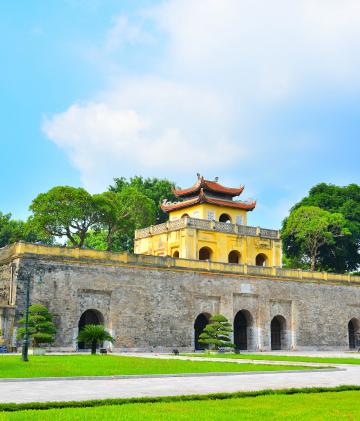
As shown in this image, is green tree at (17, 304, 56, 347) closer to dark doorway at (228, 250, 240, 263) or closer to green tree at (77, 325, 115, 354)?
green tree at (77, 325, 115, 354)

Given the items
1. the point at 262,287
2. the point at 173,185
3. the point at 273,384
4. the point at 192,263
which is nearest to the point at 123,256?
the point at 192,263

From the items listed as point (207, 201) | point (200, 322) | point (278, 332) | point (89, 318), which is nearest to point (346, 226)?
point (278, 332)

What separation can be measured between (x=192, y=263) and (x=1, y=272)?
11.6 m

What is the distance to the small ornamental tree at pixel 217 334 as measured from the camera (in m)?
32.7

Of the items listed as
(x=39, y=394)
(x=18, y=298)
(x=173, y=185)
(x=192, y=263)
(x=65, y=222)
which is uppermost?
(x=173, y=185)

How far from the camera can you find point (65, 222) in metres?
45.1

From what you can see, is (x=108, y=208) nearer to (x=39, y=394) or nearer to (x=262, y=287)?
(x=262, y=287)

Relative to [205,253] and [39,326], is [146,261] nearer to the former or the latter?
[205,253]

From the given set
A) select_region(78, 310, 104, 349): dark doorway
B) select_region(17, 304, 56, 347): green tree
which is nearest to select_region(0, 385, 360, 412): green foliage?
select_region(17, 304, 56, 347): green tree

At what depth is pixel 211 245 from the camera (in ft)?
136

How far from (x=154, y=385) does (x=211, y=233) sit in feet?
92.2

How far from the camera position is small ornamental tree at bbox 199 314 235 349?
32719 mm

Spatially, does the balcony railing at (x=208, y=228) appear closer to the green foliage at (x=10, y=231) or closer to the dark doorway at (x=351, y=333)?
the dark doorway at (x=351, y=333)

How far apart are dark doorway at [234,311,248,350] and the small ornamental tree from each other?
4.72m
